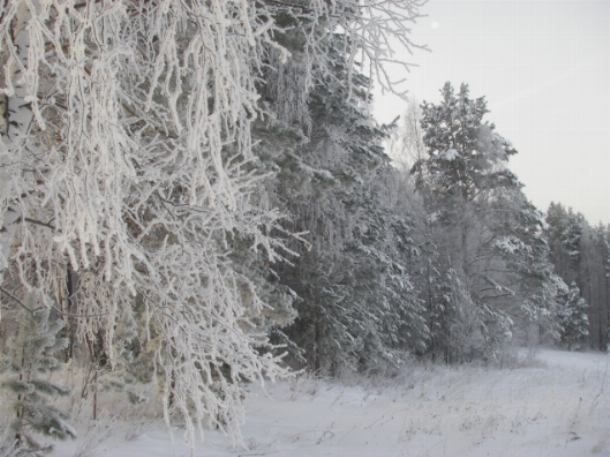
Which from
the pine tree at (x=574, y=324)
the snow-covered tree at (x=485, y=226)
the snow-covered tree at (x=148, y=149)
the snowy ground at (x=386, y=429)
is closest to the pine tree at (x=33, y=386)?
the snow-covered tree at (x=148, y=149)

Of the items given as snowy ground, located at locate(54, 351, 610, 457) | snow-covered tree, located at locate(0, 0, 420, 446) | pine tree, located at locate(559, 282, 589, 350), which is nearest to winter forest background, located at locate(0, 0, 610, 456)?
snow-covered tree, located at locate(0, 0, 420, 446)

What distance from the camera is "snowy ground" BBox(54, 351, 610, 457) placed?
5281 millimetres

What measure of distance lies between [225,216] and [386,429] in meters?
4.91

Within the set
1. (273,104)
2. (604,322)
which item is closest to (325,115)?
(273,104)

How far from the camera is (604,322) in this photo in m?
42.9

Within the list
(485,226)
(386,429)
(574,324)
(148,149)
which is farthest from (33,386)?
(574,324)

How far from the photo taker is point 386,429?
675cm

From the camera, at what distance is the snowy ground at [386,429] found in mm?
5281

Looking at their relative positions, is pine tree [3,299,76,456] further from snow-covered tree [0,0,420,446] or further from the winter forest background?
snow-covered tree [0,0,420,446]

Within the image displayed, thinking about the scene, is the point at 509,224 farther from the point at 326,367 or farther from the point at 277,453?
the point at 277,453

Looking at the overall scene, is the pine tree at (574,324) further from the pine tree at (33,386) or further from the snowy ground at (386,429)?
the pine tree at (33,386)

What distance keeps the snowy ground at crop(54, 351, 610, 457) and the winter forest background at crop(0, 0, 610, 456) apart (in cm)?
55

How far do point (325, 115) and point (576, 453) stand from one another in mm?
6215

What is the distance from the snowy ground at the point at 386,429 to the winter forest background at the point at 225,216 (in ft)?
1.80
